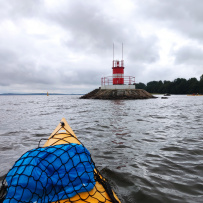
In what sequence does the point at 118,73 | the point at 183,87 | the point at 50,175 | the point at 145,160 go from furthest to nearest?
the point at 183,87 → the point at 118,73 → the point at 145,160 → the point at 50,175

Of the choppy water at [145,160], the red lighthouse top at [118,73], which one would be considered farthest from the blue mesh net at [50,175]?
the red lighthouse top at [118,73]

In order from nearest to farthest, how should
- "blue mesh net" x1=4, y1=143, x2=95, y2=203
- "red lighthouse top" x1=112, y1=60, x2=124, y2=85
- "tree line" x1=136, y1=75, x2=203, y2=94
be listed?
"blue mesh net" x1=4, y1=143, x2=95, y2=203, "red lighthouse top" x1=112, y1=60, x2=124, y2=85, "tree line" x1=136, y1=75, x2=203, y2=94

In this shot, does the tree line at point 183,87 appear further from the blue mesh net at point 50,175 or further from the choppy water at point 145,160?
the blue mesh net at point 50,175

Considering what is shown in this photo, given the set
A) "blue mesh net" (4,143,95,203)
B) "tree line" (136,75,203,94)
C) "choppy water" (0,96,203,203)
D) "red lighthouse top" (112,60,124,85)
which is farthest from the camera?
"tree line" (136,75,203,94)

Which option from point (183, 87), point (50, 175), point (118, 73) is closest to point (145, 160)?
point (50, 175)

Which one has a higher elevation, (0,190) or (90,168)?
(90,168)

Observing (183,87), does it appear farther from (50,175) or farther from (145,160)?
(50,175)

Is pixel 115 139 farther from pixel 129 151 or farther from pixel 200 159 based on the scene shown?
pixel 200 159

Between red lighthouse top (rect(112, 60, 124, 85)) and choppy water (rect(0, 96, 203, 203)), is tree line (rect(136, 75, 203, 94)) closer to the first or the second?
red lighthouse top (rect(112, 60, 124, 85))

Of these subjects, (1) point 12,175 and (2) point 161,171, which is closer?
(1) point 12,175

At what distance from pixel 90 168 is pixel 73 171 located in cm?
23

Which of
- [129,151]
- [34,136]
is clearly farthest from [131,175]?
[34,136]

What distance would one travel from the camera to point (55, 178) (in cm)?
200

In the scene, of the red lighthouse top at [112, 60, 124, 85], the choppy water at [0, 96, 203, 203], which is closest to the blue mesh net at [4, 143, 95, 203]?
the choppy water at [0, 96, 203, 203]
